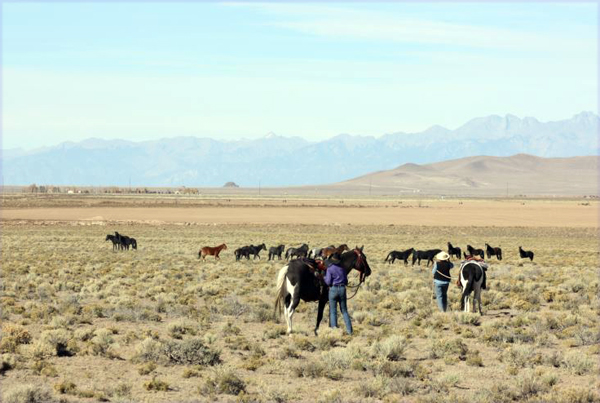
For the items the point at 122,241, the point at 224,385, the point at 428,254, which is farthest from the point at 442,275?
the point at 122,241

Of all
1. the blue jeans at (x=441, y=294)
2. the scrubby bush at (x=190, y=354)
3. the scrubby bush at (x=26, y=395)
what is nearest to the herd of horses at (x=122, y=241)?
the blue jeans at (x=441, y=294)

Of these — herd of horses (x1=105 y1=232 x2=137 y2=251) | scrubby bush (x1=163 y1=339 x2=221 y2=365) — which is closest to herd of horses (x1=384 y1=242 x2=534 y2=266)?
herd of horses (x1=105 y1=232 x2=137 y2=251)

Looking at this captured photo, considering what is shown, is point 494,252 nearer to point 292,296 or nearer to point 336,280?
point 336,280

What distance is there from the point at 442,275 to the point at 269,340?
5.28 metres

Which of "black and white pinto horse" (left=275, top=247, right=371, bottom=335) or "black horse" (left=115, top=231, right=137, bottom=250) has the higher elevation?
"black and white pinto horse" (left=275, top=247, right=371, bottom=335)

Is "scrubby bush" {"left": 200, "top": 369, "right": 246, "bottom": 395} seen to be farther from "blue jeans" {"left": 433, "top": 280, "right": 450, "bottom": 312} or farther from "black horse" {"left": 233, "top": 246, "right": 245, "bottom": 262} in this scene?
"black horse" {"left": 233, "top": 246, "right": 245, "bottom": 262}

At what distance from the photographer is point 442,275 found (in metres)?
18.1

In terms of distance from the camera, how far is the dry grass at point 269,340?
450 inches

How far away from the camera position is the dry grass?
11.4 m

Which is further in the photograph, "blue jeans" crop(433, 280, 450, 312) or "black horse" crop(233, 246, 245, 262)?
"black horse" crop(233, 246, 245, 262)

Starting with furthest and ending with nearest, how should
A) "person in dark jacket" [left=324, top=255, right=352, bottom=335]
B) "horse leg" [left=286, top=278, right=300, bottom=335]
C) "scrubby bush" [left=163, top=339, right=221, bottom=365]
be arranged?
"person in dark jacket" [left=324, top=255, right=352, bottom=335]
"horse leg" [left=286, top=278, right=300, bottom=335]
"scrubby bush" [left=163, top=339, right=221, bottom=365]

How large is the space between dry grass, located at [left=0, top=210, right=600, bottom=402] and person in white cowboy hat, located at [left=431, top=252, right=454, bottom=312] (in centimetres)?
56

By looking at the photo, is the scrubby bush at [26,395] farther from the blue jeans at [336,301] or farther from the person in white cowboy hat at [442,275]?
the person in white cowboy hat at [442,275]

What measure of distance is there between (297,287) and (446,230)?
52.8 m
